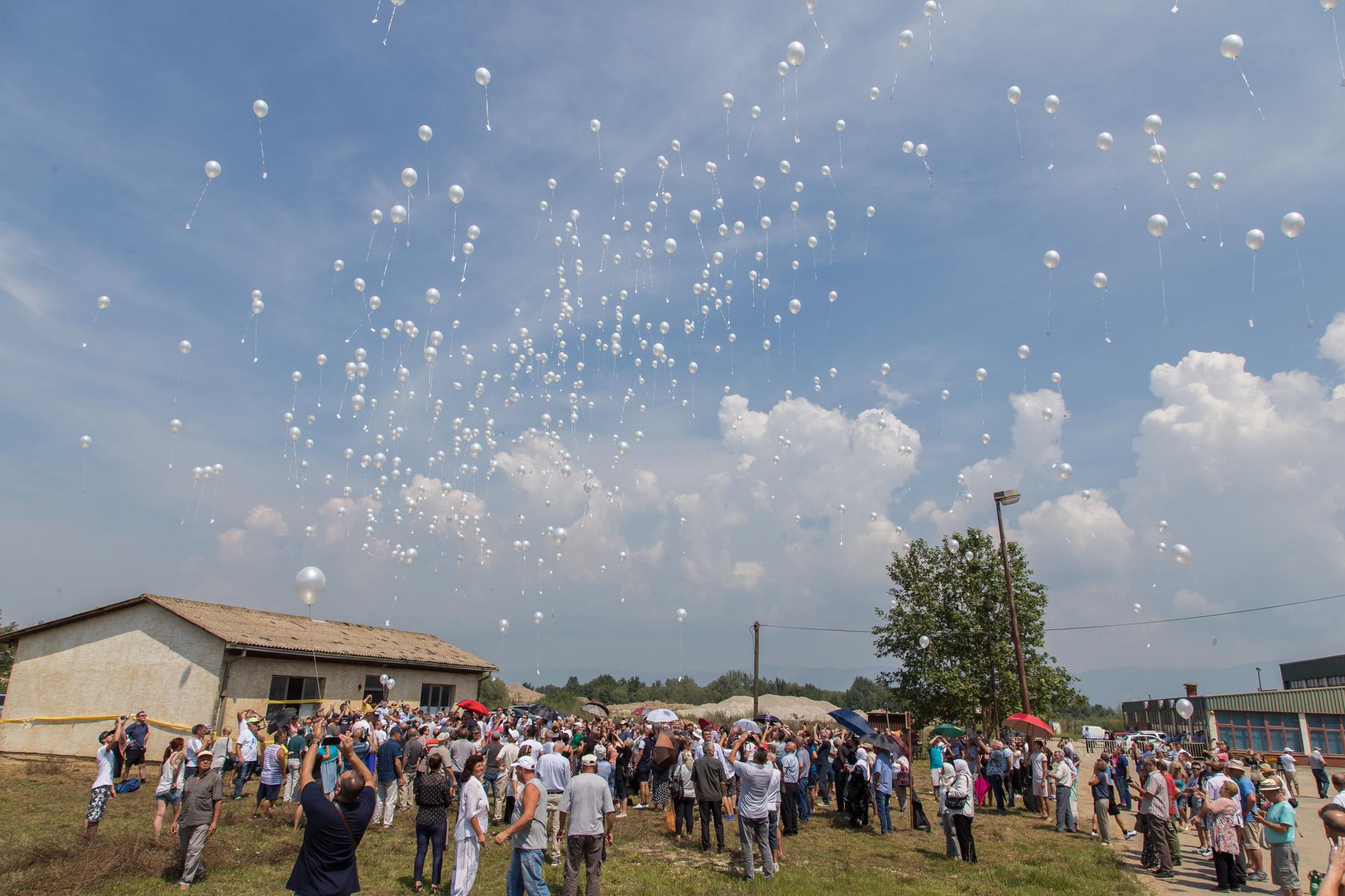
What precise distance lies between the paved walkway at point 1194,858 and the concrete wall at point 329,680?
19.8 m

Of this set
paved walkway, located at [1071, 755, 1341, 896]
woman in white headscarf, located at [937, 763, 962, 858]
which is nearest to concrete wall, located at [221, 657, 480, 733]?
woman in white headscarf, located at [937, 763, 962, 858]

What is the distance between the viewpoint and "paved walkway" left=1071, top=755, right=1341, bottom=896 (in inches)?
379

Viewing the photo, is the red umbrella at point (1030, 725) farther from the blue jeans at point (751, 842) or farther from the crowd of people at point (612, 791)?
the blue jeans at point (751, 842)

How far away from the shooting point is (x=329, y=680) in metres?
22.6

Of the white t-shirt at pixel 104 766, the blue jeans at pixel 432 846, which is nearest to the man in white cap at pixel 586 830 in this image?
the blue jeans at pixel 432 846

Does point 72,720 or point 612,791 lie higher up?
point 72,720

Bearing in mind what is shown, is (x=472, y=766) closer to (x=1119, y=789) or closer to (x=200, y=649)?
(x=1119, y=789)

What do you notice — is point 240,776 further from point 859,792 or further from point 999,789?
point 999,789

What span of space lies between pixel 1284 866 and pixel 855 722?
8327 mm

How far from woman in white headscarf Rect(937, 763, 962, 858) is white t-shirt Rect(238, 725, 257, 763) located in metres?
11.6

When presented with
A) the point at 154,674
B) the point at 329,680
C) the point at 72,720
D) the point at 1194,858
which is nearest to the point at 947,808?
the point at 1194,858

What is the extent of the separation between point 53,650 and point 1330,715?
49.4m

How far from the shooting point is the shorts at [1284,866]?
Answer: 25.7 ft

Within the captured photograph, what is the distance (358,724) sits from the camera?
42.1 ft
